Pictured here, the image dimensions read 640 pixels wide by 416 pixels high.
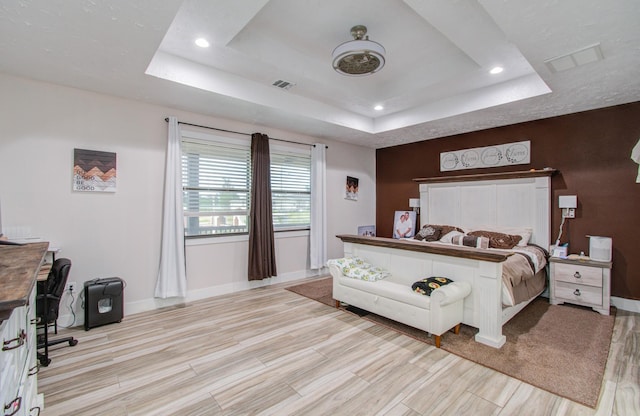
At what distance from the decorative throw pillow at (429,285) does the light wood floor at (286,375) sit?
0.48m

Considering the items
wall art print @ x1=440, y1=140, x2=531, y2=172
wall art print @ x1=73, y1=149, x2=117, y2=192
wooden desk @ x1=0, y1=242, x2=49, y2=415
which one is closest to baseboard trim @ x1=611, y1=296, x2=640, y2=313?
wall art print @ x1=440, y1=140, x2=531, y2=172

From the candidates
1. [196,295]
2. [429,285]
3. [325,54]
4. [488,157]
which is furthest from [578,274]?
[196,295]

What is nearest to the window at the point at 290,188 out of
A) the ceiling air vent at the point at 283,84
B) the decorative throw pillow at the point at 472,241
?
the ceiling air vent at the point at 283,84

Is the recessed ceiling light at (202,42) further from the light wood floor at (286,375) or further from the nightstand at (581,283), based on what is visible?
the nightstand at (581,283)

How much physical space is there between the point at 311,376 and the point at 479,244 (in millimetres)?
3182

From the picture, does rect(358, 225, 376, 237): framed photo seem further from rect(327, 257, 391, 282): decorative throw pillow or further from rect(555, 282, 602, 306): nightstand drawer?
rect(555, 282, 602, 306): nightstand drawer

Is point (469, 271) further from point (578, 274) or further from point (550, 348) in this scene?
point (578, 274)

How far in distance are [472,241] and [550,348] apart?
186 cm

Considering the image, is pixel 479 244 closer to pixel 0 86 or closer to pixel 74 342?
pixel 74 342

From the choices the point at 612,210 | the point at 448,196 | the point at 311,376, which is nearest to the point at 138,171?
the point at 311,376

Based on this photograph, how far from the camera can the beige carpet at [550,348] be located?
2.18 meters

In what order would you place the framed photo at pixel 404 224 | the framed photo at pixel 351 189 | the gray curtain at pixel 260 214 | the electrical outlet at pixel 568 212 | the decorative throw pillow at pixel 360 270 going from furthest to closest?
the framed photo at pixel 351 189 → the framed photo at pixel 404 224 → the gray curtain at pixel 260 214 → the electrical outlet at pixel 568 212 → the decorative throw pillow at pixel 360 270

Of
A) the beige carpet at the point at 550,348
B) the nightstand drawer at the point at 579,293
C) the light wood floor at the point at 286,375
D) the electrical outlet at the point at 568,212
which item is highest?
the electrical outlet at the point at 568,212

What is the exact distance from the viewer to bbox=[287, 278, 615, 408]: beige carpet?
2178mm
